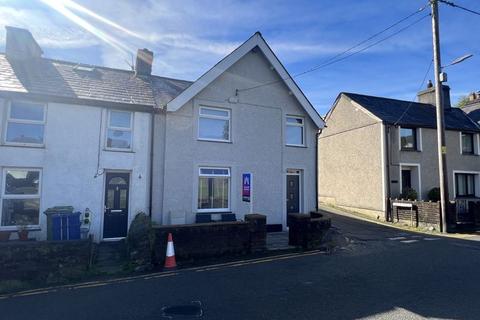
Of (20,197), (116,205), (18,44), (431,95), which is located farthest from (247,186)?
(431,95)

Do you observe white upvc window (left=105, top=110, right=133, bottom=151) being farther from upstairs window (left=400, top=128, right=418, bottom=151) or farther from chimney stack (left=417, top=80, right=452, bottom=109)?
chimney stack (left=417, top=80, right=452, bottom=109)

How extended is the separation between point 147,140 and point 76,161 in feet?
8.15

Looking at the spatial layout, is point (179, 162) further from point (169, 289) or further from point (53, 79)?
point (169, 289)

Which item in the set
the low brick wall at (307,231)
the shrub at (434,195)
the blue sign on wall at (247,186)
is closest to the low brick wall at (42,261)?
the blue sign on wall at (247,186)

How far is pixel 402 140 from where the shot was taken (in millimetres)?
19422

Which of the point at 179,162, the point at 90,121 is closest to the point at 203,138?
the point at 179,162

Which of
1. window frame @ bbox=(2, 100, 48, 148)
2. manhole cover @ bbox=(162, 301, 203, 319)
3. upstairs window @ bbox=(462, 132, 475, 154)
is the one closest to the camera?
manhole cover @ bbox=(162, 301, 203, 319)

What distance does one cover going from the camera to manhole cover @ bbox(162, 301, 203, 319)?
17.5 feet

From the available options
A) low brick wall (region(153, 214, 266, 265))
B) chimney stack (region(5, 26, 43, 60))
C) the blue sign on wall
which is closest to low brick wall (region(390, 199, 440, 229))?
low brick wall (region(153, 214, 266, 265))

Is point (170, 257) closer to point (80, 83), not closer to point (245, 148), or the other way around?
point (245, 148)

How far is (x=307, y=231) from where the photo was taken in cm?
1066

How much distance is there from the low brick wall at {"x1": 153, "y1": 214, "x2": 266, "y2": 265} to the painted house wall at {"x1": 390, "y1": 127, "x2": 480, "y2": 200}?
11660mm

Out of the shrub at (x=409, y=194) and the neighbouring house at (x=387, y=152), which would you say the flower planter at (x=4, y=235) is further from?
the shrub at (x=409, y=194)

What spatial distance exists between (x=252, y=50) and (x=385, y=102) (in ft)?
41.5
